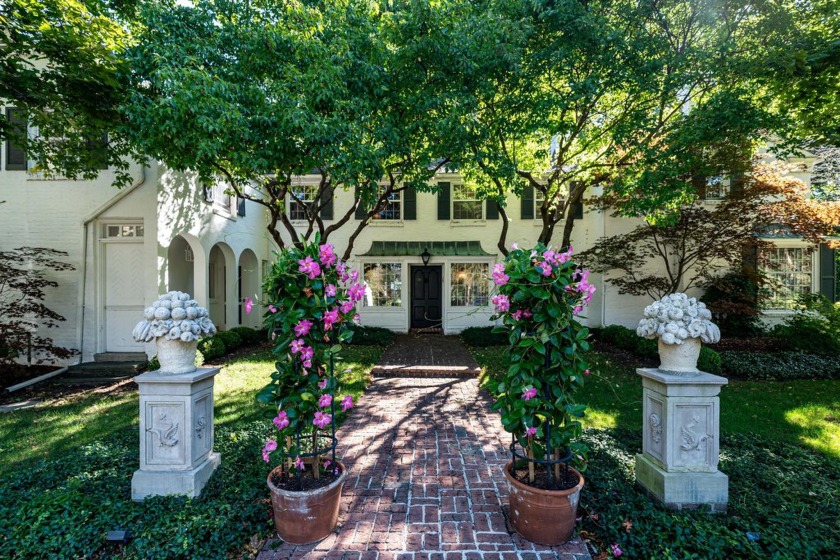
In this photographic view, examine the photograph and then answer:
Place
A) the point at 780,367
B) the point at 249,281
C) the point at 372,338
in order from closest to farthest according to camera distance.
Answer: the point at 780,367
the point at 372,338
the point at 249,281

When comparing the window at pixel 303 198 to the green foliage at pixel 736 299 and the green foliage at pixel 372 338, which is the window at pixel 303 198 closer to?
the green foliage at pixel 372 338

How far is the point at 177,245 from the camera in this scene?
33.3 feet

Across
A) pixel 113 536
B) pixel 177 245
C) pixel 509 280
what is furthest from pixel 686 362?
pixel 177 245

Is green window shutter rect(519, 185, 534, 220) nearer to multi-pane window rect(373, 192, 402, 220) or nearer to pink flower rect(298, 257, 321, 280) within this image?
multi-pane window rect(373, 192, 402, 220)

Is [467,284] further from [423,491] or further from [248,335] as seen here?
[423,491]

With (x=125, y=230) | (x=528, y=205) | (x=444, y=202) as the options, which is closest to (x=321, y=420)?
(x=125, y=230)

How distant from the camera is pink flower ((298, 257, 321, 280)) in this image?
103 inches

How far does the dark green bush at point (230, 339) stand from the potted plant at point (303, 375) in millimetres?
7370

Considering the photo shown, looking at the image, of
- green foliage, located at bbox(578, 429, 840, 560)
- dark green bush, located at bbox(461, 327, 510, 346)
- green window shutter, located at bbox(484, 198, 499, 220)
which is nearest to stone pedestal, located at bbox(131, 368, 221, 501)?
green foliage, located at bbox(578, 429, 840, 560)

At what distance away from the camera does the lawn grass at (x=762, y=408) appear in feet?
15.6

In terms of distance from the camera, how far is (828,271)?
36.9 feet

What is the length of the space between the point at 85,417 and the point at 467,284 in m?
10.2

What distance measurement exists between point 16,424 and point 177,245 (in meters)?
5.90

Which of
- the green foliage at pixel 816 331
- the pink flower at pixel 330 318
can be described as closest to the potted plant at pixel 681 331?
the pink flower at pixel 330 318
